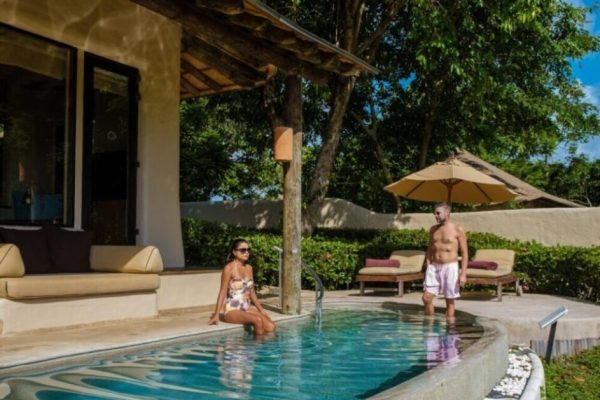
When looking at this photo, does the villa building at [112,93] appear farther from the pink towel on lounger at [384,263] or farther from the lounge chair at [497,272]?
the lounge chair at [497,272]

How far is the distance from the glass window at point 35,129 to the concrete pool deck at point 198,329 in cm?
209

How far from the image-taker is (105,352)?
521 cm

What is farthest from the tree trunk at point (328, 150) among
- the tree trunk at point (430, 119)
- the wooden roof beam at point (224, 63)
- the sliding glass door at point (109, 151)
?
the sliding glass door at point (109, 151)

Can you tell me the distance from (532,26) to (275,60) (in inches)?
283

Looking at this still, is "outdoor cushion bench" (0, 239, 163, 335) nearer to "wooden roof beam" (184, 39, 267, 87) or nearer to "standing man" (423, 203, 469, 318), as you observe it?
"standing man" (423, 203, 469, 318)

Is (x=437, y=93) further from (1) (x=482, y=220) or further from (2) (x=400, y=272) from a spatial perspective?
(2) (x=400, y=272)

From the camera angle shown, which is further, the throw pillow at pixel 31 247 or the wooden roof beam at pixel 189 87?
the wooden roof beam at pixel 189 87

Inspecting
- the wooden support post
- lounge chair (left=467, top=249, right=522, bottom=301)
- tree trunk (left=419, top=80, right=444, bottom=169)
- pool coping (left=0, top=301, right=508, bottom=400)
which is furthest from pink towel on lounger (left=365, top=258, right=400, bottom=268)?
tree trunk (left=419, top=80, right=444, bottom=169)

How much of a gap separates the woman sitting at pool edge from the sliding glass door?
2.48 m

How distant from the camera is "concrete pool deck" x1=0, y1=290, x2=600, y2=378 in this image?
16.5 ft

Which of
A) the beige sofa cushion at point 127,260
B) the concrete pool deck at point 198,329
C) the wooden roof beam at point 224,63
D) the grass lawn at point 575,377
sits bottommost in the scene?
the grass lawn at point 575,377

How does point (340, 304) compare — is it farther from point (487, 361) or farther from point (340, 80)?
point (340, 80)

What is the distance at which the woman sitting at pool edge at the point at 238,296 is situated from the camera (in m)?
6.81

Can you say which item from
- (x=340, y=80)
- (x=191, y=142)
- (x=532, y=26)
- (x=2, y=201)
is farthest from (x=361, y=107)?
(x=2, y=201)
